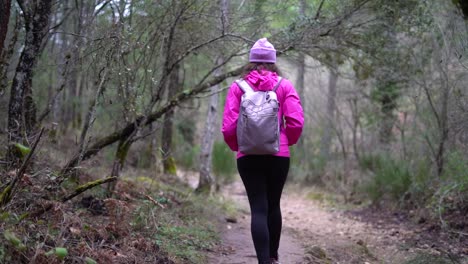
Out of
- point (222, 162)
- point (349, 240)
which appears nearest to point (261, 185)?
point (349, 240)

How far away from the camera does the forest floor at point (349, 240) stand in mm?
5656

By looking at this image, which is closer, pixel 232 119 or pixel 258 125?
pixel 258 125

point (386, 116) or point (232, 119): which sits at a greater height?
point (386, 116)

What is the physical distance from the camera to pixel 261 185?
4.11 metres

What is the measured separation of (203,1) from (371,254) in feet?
13.0

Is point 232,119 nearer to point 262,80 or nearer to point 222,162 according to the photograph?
point 262,80

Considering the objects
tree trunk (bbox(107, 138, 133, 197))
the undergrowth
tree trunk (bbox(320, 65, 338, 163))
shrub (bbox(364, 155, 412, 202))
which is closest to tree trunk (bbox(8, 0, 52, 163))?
the undergrowth

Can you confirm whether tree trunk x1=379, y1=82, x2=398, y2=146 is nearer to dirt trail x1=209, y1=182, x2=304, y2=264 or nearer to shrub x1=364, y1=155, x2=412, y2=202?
shrub x1=364, y1=155, x2=412, y2=202

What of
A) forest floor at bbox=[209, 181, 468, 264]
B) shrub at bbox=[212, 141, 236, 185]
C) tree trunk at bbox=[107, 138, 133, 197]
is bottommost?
forest floor at bbox=[209, 181, 468, 264]

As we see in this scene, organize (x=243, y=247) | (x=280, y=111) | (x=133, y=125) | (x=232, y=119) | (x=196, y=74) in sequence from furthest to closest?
(x=196, y=74) < (x=133, y=125) < (x=243, y=247) < (x=280, y=111) < (x=232, y=119)

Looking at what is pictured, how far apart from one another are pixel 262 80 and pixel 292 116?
380 mm

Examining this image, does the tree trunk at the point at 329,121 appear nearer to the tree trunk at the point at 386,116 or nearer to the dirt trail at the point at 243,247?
the tree trunk at the point at 386,116

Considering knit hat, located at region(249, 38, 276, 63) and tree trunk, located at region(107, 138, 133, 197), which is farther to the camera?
tree trunk, located at region(107, 138, 133, 197)

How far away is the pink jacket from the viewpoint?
13.2ft
